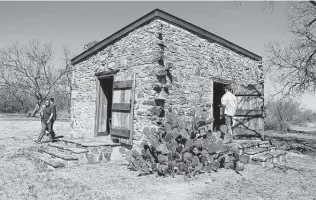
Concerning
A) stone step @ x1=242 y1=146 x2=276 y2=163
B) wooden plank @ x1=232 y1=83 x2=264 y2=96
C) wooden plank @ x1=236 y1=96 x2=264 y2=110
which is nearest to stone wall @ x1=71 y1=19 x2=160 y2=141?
stone step @ x1=242 y1=146 x2=276 y2=163

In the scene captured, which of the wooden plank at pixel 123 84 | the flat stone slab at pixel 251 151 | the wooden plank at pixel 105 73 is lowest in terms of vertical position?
the flat stone slab at pixel 251 151

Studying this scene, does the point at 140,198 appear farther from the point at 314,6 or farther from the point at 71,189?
the point at 314,6

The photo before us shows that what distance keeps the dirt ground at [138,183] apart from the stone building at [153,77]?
1742mm

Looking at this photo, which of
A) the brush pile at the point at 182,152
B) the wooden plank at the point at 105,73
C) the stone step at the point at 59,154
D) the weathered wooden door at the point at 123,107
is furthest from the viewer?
the wooden plank at the point at 105,73

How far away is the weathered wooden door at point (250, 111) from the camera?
822cm

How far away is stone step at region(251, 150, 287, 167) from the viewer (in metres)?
6.24

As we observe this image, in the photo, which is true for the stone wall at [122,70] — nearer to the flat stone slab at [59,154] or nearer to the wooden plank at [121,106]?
the wooden plank at [121,106]

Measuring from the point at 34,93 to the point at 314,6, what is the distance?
23.7m

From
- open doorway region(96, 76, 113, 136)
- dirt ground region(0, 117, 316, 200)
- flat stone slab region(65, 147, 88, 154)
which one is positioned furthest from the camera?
open doorway region(96, 76, 113, 136)

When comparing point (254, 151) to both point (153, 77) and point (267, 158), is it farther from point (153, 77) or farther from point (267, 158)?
point (153, 77)

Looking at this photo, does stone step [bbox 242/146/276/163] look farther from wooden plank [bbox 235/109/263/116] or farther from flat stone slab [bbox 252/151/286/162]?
wooden plank [bbox 235/109/263/116]

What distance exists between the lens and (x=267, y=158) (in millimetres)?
6328

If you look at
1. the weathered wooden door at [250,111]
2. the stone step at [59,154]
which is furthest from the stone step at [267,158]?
the stone step at [59,154]

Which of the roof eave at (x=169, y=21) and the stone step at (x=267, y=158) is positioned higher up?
the roof eave at (x=169, y=21)
